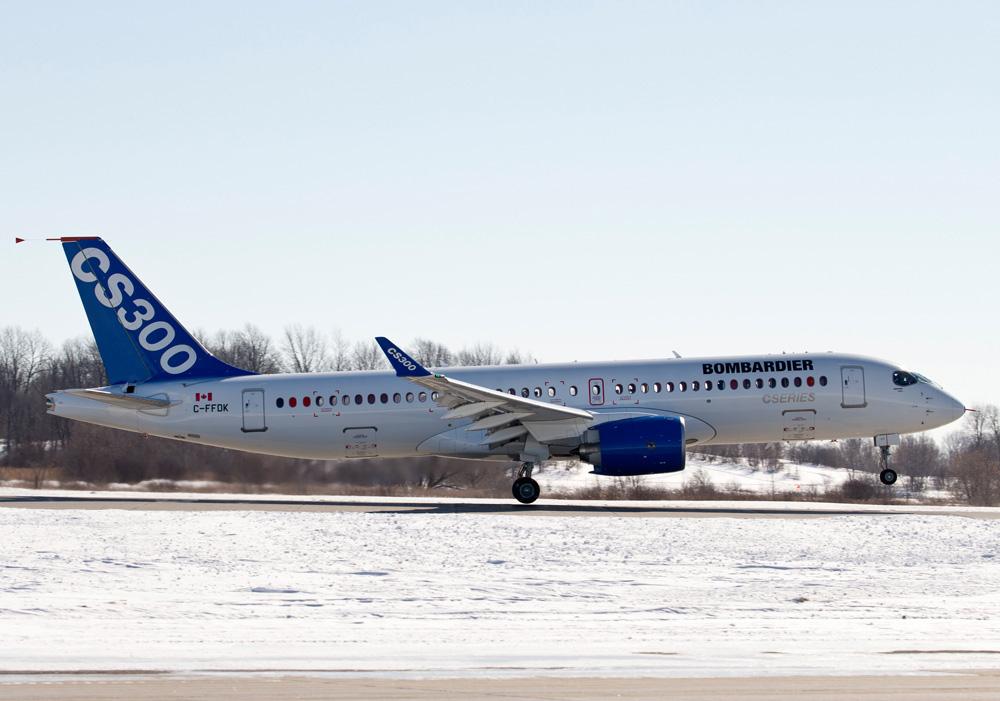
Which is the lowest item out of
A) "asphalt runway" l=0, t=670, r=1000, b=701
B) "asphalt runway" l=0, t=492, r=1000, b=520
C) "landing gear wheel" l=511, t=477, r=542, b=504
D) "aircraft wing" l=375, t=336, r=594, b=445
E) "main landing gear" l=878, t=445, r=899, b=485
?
"asphalt runway" l=0, t=670, r=1000, b=701

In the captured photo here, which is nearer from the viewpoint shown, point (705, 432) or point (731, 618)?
point (731, 618)

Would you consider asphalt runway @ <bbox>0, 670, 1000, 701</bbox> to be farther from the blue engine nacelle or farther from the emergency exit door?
the emergency exit door

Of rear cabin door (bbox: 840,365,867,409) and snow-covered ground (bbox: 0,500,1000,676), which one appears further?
rear cabin door (bbox: 840,365,867,409)

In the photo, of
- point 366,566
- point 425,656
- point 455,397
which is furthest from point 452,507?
point 425,656

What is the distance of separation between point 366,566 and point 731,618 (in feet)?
21.2

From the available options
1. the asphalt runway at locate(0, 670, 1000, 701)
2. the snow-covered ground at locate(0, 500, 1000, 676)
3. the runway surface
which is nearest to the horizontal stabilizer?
the runway surface

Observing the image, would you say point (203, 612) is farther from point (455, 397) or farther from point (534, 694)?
point (455, 397)

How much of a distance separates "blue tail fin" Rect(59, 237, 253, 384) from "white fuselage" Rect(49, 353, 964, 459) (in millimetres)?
534

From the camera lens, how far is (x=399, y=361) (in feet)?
97.1

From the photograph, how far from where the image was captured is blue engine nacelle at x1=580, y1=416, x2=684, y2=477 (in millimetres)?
30516

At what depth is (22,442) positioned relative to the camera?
47.9m

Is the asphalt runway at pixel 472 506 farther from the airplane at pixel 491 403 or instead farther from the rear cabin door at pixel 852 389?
the rear cabin door at pixel 852 389

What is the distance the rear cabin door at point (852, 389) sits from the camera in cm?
3219

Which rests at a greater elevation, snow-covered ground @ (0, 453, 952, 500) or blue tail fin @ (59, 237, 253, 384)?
blue tail fin @ (59, 237, 253, 384)
